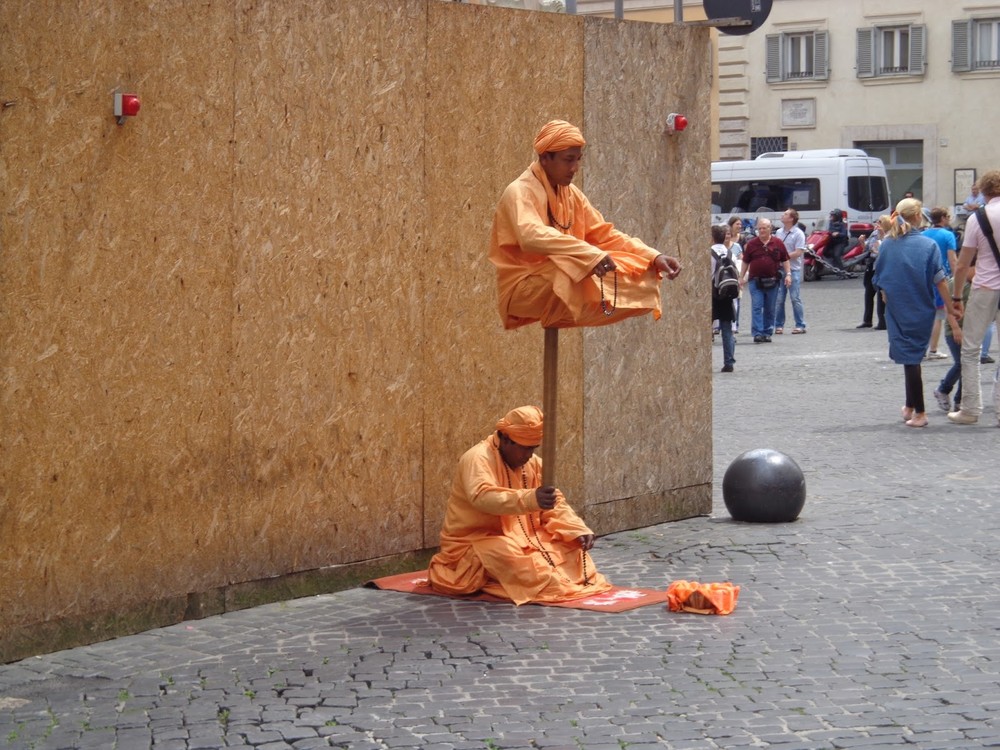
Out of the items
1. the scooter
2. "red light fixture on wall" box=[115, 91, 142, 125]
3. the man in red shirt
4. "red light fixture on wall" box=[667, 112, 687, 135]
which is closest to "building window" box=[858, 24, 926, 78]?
the scooter

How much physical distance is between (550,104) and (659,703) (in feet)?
14.7

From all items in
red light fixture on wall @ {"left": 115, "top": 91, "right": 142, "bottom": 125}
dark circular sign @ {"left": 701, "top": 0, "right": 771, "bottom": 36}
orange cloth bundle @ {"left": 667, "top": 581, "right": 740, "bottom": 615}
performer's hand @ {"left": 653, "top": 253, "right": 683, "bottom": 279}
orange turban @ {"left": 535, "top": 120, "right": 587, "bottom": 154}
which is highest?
dark circular sign @ {"left": 701, "top": 0, "right": 771, "bottom": 36}

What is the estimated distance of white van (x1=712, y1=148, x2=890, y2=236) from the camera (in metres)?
43.2

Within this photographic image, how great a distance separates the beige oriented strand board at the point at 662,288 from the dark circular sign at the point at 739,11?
181 mm

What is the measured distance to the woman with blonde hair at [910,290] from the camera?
49.7 ft

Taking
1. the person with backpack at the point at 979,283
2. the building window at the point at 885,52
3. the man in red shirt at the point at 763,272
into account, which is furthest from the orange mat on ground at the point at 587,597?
the building window at the point at 885,52

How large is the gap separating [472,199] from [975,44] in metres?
42.6

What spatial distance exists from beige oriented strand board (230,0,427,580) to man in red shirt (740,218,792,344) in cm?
1520

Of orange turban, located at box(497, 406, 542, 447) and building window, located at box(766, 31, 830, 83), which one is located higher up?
building window, located at box(766, 31, 830, 83)

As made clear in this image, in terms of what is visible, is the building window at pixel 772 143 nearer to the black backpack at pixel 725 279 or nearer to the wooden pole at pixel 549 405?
the black backpack at pixel 725 279

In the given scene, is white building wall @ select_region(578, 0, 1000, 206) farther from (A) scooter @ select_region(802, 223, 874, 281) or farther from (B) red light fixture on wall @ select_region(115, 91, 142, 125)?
(B) red light fixture on wall @ select_region(115, 91, 142, 125)

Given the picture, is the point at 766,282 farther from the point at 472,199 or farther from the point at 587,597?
the point at 587,597

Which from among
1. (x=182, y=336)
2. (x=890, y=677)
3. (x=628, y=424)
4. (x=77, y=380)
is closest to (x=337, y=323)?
(x=182, y=336)

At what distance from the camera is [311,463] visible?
8641 mm
